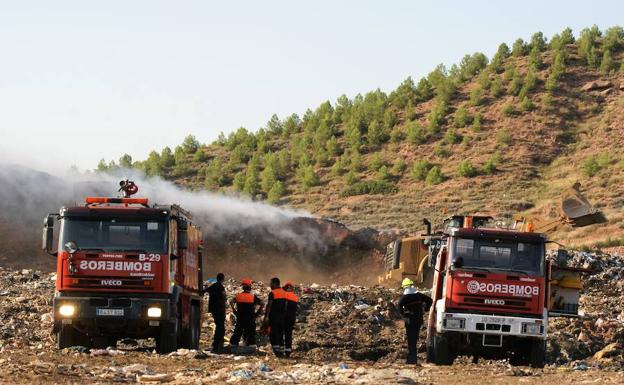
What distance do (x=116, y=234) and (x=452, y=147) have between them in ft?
234

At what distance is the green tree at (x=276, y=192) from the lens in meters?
89.3

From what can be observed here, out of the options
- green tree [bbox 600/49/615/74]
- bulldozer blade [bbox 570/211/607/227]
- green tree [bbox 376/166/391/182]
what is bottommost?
bulldozer blade [bbox 570/211/607/227]

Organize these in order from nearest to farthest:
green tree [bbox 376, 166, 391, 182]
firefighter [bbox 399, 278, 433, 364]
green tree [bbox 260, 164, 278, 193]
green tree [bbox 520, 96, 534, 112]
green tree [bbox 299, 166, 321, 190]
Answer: firefighter [bbox 399, 278, 433, 364], green tree [bbox 376, 166, 391, 182], green tree [bbox 299, 166, 321, 190], green tree [bbox 260, 164, 278, 193], green tree [bbox 520, 96, 534, 112]

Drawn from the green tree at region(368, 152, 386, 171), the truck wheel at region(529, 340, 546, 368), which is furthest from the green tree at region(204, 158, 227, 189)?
the truck wheel at region(529, 340, 546, 368)

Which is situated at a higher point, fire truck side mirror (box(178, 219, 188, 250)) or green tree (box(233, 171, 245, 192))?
green tree (box(233, 171, 245, 192))

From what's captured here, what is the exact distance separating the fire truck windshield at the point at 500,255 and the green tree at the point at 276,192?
65776mm

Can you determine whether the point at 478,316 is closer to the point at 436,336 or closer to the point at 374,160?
the point at 436,336

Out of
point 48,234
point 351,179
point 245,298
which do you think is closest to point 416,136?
point 351,179

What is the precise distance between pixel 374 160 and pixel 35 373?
75.7m

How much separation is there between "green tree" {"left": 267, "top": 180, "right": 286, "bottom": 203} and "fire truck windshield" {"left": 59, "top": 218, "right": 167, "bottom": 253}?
65688 millimetres

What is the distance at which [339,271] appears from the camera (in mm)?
48469

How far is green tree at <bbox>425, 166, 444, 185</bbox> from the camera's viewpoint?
86.1 m

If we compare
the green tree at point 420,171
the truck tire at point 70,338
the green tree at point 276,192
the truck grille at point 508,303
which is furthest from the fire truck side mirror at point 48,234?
the green tree at point 420,171

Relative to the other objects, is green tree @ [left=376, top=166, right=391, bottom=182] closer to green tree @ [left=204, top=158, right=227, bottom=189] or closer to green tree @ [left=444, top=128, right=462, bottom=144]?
green tree @ [left=444, top=128, right=462, bottom=144]
